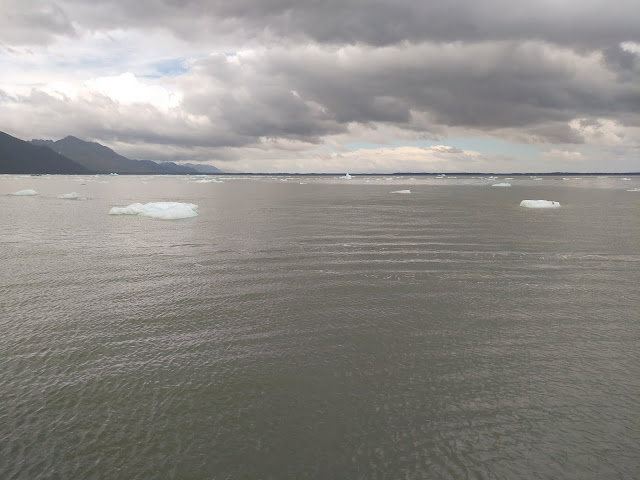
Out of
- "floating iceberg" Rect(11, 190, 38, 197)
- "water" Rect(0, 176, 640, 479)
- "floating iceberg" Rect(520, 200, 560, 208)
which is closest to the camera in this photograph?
"water" Rect(0, 176, 640, 479)

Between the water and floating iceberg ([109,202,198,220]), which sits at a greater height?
floating iceberg ([109,202,198,220])

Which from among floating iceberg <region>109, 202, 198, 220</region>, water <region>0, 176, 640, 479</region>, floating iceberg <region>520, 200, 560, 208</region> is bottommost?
water <region>0, 176, 640, 479</region>

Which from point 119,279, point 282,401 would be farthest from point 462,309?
point 119,279

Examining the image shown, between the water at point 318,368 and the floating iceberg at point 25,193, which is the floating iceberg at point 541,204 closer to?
the water at point 318,368

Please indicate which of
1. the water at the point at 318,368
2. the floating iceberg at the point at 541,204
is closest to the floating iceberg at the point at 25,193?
the water at the point at 318,368

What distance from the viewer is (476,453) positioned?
20.4ft

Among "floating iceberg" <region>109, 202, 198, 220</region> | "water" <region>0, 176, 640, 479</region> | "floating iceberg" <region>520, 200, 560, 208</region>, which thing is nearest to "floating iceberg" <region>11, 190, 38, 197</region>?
"floating iceberg" <region>109, 202, 198, 220</region>

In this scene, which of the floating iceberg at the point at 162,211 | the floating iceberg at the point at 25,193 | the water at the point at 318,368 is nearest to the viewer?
the water at the point at 318,368

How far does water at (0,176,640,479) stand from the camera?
20.0 ft

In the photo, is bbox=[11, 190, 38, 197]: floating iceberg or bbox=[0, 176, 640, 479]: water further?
bbox=[11, 190, 38, 197]: floating iceberg

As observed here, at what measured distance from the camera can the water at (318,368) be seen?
6105 millimetres

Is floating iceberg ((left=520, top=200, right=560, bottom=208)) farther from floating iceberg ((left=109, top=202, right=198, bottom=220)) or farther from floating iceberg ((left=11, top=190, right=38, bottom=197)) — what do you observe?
floating iceberg ((left=11, top=190, right=38, bottom=197))

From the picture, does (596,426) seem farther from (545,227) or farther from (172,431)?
(545,227)

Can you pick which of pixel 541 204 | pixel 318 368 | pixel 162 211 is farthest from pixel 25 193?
A: pixel 541 204
